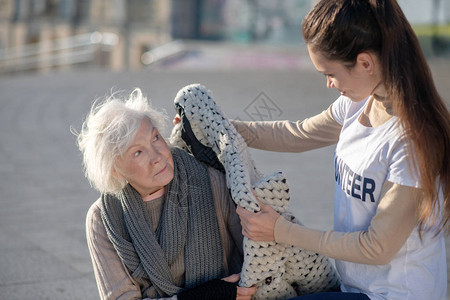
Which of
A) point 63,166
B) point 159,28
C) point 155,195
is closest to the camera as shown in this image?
Answer: point 155,195

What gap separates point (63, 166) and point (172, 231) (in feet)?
17.1

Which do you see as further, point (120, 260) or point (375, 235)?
point (120, 260)

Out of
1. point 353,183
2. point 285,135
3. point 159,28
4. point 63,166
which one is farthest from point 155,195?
point 159,28

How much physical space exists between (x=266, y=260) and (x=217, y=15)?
74.3 ft

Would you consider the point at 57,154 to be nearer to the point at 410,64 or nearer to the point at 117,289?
the point at 117,289

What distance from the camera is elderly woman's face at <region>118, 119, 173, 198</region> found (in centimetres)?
241

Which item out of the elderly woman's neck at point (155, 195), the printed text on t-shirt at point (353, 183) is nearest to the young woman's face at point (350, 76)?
the printed text on t-shirt at point (353, 183)

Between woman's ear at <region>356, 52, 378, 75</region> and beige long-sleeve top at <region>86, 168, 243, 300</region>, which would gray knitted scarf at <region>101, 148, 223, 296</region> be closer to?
beige long-sleeve top at <region>86, 168, 243, 300</region>

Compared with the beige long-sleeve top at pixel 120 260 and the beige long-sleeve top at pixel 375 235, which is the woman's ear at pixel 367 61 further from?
the beige long-sleeve top at pixel 120 260

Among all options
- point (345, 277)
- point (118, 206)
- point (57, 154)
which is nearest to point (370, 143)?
point (345, 277)

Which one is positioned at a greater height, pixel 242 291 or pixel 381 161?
pixel 381 161

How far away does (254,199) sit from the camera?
226 cm

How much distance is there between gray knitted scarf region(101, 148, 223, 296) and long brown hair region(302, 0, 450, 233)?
32.9 inches

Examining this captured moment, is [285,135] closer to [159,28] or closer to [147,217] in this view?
[147,217]
